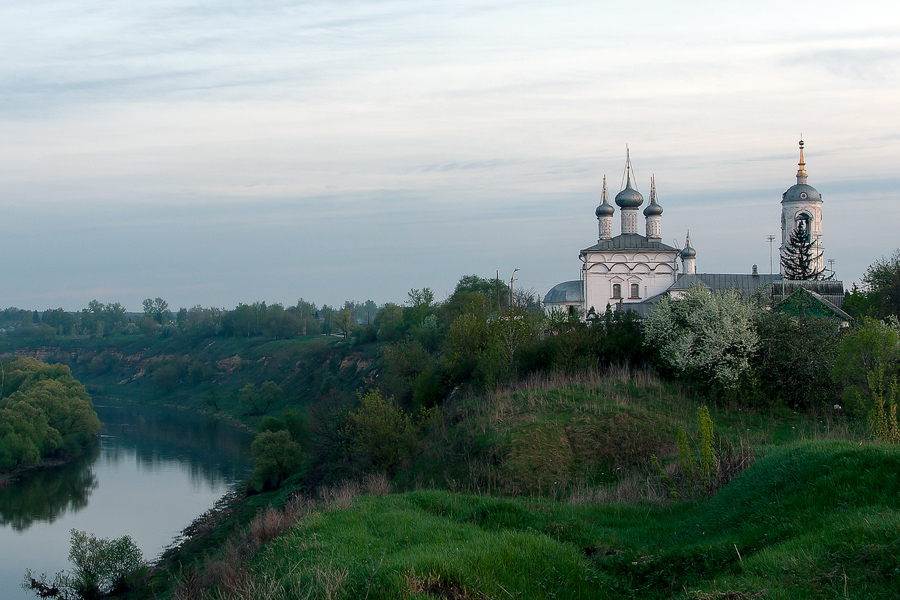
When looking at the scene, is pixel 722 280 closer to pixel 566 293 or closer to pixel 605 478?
pixel 566 293

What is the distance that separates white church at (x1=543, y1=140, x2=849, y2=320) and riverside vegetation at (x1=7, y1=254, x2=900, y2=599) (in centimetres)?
1821

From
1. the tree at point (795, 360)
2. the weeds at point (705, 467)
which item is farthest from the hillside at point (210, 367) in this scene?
the weeds at point (705, 467)

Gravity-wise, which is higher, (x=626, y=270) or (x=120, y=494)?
(x=626, y=270)

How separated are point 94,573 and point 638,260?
129 feet

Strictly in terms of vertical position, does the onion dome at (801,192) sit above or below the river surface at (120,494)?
above

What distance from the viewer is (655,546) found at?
8.80m

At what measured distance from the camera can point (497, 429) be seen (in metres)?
17.8

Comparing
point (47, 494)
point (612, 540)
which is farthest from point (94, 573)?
point (612, 540)

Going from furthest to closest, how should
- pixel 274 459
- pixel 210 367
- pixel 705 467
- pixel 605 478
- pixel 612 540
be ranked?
pixel 210 367
pixel 274 459
pixel 605 478
pixel 705 467
pixel 612 540

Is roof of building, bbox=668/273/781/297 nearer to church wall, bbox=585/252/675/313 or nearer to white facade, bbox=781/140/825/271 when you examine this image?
church wall, bbox=585/252/675/313

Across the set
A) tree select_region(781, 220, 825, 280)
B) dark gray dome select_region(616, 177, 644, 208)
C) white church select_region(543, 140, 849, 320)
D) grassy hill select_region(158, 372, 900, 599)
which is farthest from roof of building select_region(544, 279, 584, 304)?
grassy hill select_region(158, 372, 900, 599)

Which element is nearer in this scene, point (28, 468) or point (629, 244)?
point (28, 468)

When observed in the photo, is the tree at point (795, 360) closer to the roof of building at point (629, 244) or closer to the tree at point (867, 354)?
the tree at point (867, 354)

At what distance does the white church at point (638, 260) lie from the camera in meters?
53.6
